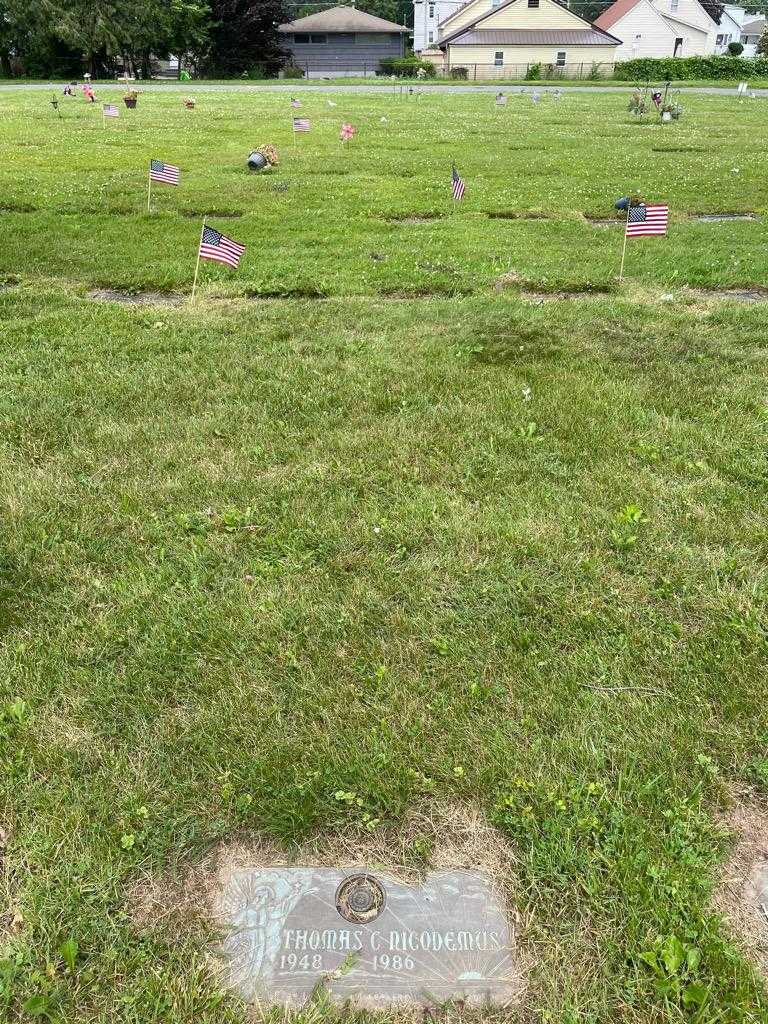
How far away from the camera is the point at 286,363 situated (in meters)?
5.46

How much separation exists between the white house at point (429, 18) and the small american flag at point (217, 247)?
73671 mm

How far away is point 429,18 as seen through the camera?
67812mm

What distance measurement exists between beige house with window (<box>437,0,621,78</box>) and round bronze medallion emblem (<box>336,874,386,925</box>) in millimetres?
57813

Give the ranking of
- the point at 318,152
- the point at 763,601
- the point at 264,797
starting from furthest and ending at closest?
1. the point at 318,152
2. the point at 763,601
3. the point at 264,797

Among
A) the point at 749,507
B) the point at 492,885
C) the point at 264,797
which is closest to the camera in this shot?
the point at 492,885

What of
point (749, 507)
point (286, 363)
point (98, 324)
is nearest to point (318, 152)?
point (98, 324)

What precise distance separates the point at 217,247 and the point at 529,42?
182 ft

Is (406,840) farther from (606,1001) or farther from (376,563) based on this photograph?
(376,563)

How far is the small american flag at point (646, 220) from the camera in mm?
6848

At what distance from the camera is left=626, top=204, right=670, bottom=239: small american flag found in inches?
270

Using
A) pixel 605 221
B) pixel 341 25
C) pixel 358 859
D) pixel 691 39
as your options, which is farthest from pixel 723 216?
pixel 341 25

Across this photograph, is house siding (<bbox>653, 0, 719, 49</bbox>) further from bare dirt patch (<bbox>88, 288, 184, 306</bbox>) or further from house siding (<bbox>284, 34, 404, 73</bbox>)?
bare dirt patch (<bbox>88, 288, 184, 306</bbox>)

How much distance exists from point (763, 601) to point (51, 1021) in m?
3.06

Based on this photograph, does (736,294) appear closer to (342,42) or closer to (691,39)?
(691,39)
